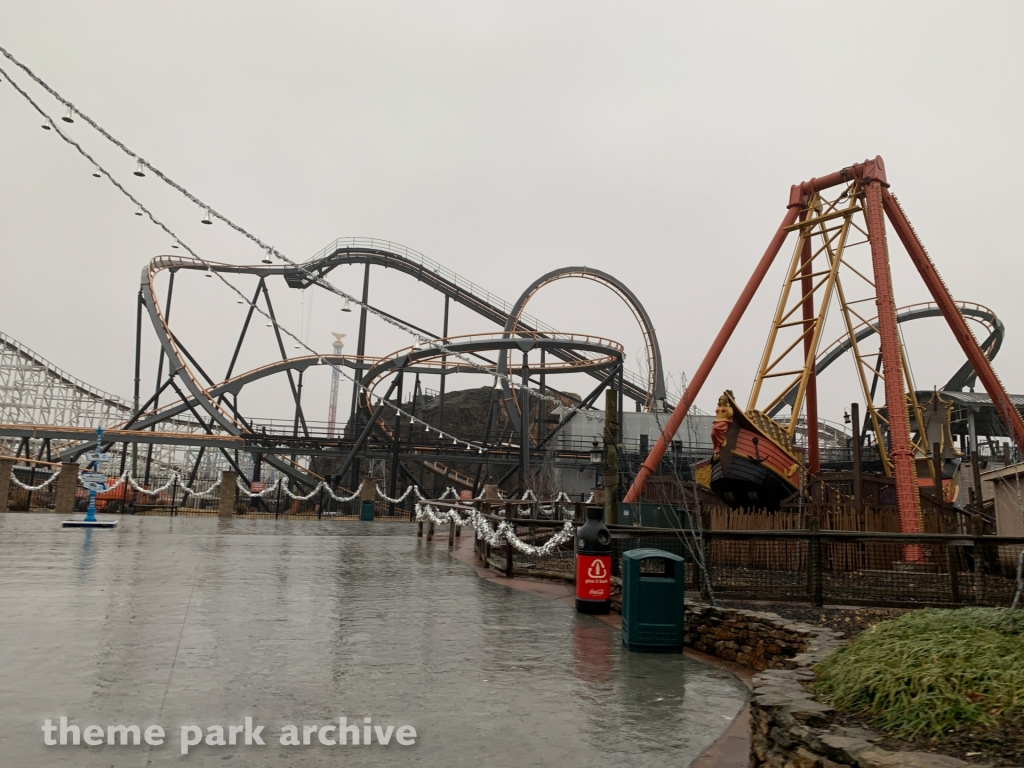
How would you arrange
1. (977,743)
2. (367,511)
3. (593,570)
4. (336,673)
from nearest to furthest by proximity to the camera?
(977,743) < (336,673) < (593,570) < (367,511)

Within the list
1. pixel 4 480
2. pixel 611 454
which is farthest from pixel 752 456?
Result: pixel 4 480

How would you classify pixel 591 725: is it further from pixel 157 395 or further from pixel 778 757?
pixel 157 395

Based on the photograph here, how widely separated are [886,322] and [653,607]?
1313 centimetres

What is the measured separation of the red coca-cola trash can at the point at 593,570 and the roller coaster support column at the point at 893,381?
591cm

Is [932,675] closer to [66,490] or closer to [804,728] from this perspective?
[804,728]

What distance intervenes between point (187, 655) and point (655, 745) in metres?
3.71

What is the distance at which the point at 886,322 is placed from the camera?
1705 centimetres

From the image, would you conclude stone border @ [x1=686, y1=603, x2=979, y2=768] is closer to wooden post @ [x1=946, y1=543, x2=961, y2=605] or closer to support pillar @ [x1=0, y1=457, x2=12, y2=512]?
wooden post @ [x1=946, y1=543, x2=961, y2=605]

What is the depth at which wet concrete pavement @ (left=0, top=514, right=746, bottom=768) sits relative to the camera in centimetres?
395

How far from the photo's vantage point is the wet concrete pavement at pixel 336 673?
155 inches

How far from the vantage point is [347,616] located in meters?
7.70

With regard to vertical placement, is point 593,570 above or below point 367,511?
below

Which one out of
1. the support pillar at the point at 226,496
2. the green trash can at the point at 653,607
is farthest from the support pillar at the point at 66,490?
the green trash can at the point at 653,607

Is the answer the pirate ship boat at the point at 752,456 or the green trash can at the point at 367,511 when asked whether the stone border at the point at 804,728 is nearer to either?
the pirate ship boat at the point at 752,456
